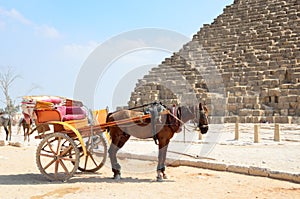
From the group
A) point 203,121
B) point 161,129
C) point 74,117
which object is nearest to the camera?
point 203,121

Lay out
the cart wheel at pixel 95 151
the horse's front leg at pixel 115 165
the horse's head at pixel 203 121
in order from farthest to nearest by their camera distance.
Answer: the cart wheel at pixel 95 151, the horse's front leg at pixel 115 165, the horse's head at pixel 203 121

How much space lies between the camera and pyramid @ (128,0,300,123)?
91.1 ft

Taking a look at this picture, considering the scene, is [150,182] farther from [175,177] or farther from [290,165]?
[290,165]

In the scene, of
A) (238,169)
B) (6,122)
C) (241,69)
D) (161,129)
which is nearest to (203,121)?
(161,129)

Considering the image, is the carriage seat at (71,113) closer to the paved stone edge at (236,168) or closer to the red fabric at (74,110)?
the red fabric at (74,110)

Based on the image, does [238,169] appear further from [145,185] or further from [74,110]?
[74,110]

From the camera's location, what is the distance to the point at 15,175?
25.9 feet

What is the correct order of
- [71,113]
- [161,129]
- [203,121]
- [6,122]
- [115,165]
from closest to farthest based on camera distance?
[203,121]
[161,129]
[115,165]
[71,113]
[6,122]

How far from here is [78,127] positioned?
303 inches

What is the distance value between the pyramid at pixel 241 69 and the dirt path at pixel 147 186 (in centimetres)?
1879

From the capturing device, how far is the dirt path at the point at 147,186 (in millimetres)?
6098

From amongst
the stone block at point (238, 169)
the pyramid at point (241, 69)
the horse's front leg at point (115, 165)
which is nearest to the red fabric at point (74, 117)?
the horse's front leg at point (115, 165)

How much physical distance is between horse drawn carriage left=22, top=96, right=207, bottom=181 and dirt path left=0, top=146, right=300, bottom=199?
34 centimetres

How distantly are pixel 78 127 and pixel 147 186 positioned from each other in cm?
187
